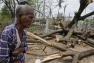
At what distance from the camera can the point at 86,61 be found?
217 inches

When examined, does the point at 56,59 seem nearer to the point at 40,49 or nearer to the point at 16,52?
the point at 40,49

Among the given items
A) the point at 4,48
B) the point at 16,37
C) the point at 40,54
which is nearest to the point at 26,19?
the point at 16,37

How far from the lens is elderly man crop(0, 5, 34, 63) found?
75.5 inches

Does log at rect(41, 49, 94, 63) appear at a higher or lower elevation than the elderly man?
lower

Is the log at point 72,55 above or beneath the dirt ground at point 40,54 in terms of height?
above

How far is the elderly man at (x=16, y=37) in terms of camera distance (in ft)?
6.30

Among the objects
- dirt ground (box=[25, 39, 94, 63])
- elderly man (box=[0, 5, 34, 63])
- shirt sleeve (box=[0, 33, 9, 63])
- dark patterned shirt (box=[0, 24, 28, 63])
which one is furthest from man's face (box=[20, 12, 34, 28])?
dirt ground (box=[25, 39, 94, 63])

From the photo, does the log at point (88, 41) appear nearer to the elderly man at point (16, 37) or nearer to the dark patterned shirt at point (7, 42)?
the elderly man at point (16, 37)

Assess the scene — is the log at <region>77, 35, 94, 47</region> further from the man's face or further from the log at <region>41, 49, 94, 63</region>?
the man's face

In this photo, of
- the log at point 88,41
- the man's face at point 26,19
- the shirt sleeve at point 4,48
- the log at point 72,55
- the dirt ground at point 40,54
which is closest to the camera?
the shirt sleeve at point 4,48

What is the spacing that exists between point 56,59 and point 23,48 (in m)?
3.37

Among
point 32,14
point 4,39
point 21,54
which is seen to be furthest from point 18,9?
point 21,54

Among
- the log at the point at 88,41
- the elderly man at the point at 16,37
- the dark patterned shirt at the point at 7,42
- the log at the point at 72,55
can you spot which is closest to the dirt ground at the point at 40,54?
the log at the point at 72,55

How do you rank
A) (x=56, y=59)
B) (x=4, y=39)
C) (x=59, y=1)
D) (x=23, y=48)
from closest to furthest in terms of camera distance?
1. (x=4, y=39)
2. (x=23, y=48)
3. (x=56, y=59)
4. (x=59, y=1)
